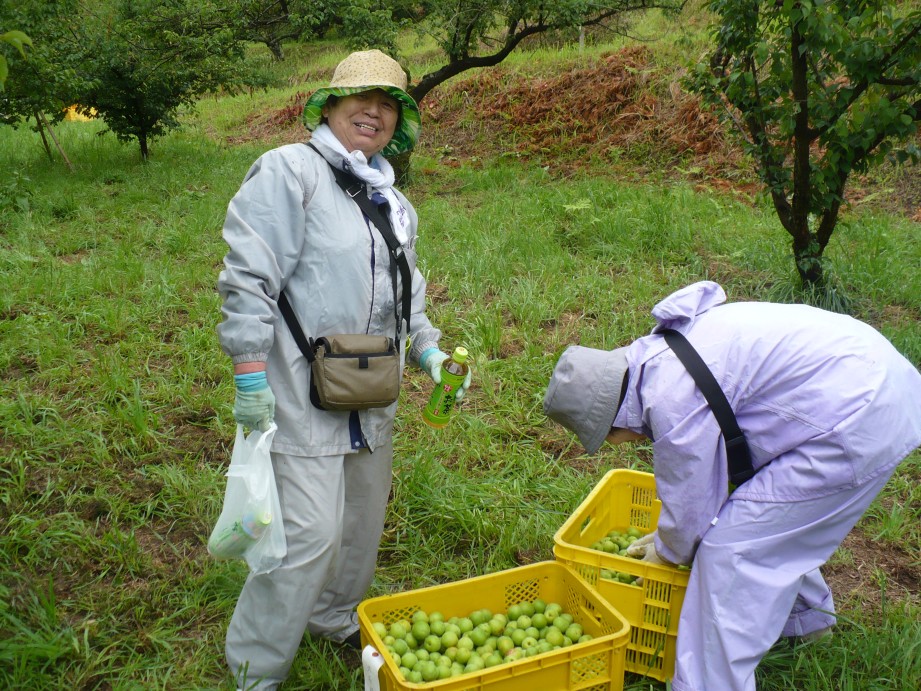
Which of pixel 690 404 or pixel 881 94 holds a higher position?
pixel 881 94

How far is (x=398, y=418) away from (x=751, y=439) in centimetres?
252

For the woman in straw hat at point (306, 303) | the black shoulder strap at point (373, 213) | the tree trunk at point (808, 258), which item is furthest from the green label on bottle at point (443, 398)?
the tree trunk at point (808, 258)

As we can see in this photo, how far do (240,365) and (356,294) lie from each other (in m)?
0.45

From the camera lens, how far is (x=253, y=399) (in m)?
2.43

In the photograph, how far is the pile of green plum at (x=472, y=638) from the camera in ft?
8.79

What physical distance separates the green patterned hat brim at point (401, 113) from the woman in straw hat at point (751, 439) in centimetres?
106

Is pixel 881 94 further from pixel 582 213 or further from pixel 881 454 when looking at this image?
pixel 881 454

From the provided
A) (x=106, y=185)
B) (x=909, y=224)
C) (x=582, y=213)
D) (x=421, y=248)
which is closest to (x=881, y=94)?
(x=909, y=224)

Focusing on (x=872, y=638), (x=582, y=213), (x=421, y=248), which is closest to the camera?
(x=872, y=638)

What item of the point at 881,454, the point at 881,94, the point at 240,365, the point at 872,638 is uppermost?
the point at 881,94

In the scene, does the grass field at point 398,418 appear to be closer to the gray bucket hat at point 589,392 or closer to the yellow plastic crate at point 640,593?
the yellow plastic crate at point 640,593

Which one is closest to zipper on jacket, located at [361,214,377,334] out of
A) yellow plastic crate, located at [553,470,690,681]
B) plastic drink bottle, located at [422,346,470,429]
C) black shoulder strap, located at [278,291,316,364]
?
black shoulder strap, located at [278,291,316,364]

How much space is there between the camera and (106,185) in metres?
9.34

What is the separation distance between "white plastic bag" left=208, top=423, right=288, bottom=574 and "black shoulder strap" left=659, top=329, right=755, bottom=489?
4.22ft
